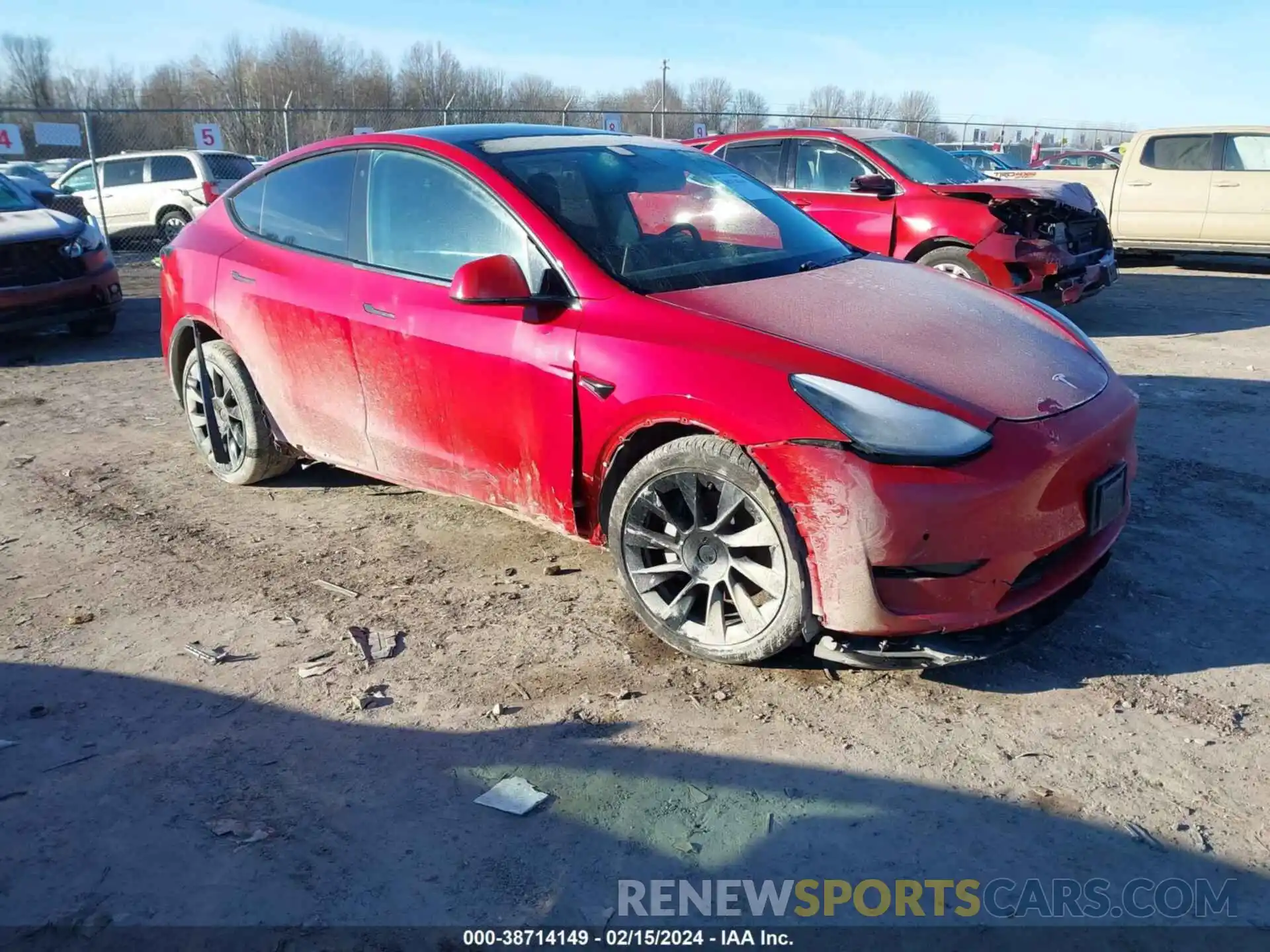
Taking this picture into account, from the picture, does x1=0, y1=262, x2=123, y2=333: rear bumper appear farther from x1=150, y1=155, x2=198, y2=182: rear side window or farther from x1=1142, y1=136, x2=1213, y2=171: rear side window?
x1=1142, y1=136, x2=1213, y2=171: rear side window

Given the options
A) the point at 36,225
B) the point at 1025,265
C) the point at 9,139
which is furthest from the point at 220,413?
the point at 9,139

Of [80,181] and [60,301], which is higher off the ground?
[80,181]

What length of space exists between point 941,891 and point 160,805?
2.04 m

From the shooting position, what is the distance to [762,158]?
9234 millimetres

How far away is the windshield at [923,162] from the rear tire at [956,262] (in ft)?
2.25

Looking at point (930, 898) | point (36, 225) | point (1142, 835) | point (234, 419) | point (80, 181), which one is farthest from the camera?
point (80, 181)

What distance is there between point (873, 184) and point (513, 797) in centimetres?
649

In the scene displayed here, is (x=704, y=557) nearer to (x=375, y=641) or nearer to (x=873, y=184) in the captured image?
(x=375, y=641)

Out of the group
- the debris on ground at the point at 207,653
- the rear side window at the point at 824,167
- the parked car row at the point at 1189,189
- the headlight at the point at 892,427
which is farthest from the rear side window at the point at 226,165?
the headlight at the point at 892,427

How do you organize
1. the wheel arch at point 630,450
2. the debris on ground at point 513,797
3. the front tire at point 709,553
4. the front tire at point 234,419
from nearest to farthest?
the debris on ground at point 513,797 → the front tire at point 709,553 → the wheel arch at point 630,450 → the front tire at point 234,419

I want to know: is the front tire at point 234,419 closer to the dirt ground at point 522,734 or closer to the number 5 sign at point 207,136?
the dirt ground at point 522,734

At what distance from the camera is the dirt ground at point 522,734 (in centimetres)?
244

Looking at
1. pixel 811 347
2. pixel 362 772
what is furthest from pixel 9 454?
pixel 811 347

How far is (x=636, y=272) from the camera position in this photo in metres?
3.57
